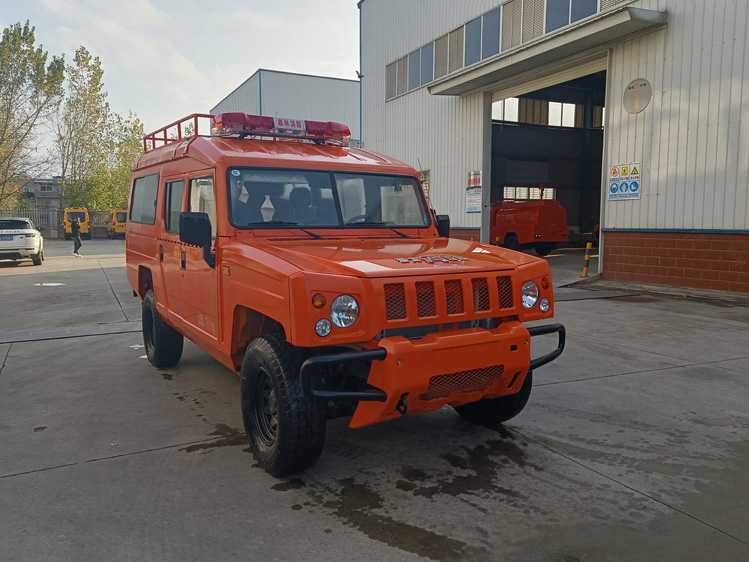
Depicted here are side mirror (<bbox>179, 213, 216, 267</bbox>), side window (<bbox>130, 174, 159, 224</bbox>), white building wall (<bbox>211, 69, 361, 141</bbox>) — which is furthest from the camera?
white building wall (<bbox>211, 69, 361, 141</bbox>)

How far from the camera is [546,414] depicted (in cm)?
490

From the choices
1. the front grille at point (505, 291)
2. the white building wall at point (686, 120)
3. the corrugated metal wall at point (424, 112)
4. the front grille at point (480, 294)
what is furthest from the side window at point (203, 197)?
the corrugated metal wall at point (424, 112)

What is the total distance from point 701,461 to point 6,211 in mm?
43421

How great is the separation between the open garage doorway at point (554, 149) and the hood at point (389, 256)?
24653 millimetres

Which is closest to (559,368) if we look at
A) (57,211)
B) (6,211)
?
(6,211)

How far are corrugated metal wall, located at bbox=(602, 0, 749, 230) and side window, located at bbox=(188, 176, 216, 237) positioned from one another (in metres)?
9.65

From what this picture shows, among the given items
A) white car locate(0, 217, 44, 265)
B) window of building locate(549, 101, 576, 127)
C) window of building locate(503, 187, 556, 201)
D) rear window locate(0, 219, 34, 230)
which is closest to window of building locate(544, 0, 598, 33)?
white car locate(0, 217, 44, 265)

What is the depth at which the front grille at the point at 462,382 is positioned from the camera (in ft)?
11.4

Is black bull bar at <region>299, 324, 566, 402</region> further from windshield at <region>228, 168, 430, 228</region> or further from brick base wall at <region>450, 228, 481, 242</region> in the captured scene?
brick base wall at <region>450, 228, 481, 242</region>

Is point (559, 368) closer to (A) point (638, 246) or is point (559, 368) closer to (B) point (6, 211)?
(A) point (638, 246)

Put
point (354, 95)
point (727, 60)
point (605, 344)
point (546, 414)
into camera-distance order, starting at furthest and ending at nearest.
A: point (354, 95) → point (727, 60) → point (605, 344) → point (546, 414)

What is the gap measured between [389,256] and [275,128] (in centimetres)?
207

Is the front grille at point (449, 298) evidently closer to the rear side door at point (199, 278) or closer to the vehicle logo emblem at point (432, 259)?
the vehicle logo emblem at point (432, 259)

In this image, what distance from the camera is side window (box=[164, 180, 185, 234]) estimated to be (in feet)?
17.5
